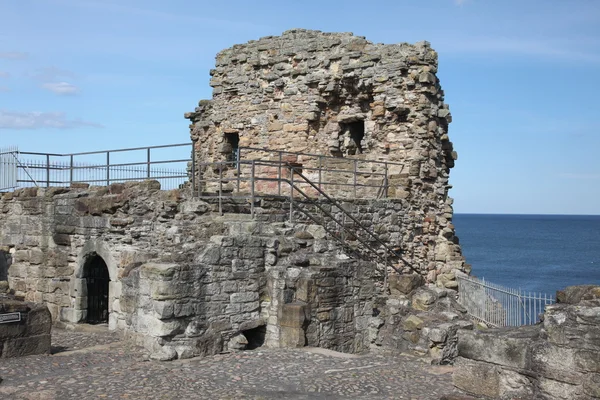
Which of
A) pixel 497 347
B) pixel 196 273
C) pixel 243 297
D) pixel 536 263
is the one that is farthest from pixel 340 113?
pixel 536 263

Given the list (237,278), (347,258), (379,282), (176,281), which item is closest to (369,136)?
(379,282)

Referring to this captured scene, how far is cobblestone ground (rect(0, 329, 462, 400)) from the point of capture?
833 centimetres

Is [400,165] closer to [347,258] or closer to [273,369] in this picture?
[347,258]

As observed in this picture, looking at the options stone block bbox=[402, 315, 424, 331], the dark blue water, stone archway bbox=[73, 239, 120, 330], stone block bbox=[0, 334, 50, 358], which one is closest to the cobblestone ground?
stone block bbox=[0, 334, 50, 358]

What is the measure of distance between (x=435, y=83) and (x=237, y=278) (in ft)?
24.7

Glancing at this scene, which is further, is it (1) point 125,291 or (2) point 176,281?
(1) point 125,291

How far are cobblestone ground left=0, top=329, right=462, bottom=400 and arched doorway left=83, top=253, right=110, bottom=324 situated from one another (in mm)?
3789

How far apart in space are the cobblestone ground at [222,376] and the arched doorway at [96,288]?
379cm

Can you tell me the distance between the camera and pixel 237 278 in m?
→ 11.1

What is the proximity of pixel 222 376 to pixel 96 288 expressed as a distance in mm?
6727

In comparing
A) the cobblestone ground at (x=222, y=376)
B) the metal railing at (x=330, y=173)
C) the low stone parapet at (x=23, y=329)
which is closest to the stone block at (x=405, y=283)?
the metal railing at (x=330, y=173)

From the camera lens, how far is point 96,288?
49.3ft

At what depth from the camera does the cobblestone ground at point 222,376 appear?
27.3 ft

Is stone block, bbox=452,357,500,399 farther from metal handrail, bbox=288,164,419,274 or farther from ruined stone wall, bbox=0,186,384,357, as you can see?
metal handrail, bbox=288,164,419,274
